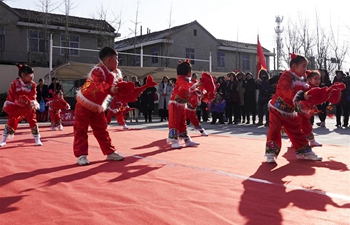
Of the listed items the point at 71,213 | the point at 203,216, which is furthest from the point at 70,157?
the point at 203,216

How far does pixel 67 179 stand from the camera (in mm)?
3984

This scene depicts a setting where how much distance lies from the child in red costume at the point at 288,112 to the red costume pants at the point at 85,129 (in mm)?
2170

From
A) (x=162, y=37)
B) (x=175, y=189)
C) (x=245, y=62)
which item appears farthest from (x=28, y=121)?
(x=245, y=62)

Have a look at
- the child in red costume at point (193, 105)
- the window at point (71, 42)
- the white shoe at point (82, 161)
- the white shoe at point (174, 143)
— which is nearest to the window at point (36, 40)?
the window at point (71, 42)

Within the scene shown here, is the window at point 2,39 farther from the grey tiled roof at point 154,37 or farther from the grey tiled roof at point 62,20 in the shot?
the grey tiled roof at point 154,37

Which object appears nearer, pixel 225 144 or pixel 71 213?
pixel 71 213

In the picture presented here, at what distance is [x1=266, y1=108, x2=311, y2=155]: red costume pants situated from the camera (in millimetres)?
4895

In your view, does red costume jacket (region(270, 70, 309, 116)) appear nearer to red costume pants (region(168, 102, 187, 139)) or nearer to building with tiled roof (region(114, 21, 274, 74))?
red costume pants (region(168, 102, 187, 139))

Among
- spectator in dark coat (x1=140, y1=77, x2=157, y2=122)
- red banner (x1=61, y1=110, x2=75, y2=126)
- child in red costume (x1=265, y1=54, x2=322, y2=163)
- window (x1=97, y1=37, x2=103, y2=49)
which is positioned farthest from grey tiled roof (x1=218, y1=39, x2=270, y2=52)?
child in red costume (x1=265, y1=54, x2=322, y2=163)

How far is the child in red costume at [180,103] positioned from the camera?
6576 mm

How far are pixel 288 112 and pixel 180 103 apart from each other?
2.24 m

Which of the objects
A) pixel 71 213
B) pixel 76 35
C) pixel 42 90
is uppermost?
pixel 76 35

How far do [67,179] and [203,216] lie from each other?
1846mm

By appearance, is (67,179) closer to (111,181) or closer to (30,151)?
(111,181)
